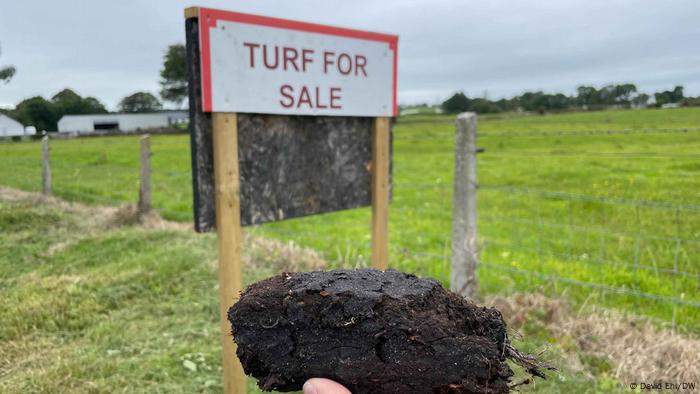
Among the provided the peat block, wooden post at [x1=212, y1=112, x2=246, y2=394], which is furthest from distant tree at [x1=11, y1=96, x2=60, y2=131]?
the peat block

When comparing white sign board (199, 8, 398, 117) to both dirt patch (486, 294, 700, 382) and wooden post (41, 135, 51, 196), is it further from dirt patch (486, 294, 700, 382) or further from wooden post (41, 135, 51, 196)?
wooden post (41, 135, 51, 196)

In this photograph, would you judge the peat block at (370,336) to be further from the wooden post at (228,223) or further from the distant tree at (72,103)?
the distant tree at (72,103)

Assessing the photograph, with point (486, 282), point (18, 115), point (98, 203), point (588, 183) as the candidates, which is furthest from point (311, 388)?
point (98, 203)

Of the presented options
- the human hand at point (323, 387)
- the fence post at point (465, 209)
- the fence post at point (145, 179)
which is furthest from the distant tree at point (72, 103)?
the fence post at point (145, 179)

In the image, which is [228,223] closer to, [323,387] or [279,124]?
[279,124]

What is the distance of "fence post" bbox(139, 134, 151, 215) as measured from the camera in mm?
7758

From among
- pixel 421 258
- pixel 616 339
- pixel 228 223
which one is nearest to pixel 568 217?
pixel 421 258

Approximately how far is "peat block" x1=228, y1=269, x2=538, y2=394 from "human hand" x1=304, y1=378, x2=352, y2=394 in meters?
0.04

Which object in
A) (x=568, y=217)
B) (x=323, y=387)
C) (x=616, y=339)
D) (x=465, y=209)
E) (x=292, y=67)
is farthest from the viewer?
(x=568, y=217)

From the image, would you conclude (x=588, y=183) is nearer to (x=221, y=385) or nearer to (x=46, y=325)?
(x=221, y=385)

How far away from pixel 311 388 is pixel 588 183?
585 centimetres

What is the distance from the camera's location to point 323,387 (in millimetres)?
1397

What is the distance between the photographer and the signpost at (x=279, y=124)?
276 cm

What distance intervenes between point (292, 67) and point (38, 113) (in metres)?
1.29
